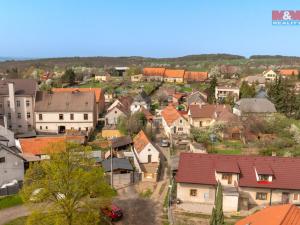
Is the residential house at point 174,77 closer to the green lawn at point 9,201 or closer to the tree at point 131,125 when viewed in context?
the tree at point 131,125

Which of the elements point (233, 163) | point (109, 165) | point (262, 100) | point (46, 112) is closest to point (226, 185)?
point (233, 163)

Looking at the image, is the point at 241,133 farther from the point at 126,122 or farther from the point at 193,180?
the point at 193,180

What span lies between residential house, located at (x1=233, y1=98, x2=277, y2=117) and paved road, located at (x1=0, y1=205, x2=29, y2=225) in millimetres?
44965

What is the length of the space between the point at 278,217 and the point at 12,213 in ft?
77.4

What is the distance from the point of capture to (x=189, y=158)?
110 ft

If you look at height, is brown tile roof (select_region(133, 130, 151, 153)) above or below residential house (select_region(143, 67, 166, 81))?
below

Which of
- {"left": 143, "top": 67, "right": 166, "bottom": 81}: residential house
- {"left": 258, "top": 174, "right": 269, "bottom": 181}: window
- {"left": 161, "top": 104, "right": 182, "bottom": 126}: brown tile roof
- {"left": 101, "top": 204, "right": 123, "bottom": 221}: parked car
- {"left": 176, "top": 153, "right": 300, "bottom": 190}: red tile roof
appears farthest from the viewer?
{"left": 143, "top": 67, "right": 166, "bottom": 81}: residential house

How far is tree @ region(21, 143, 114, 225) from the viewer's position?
76.5 ft

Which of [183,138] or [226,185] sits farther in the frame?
[183,138]

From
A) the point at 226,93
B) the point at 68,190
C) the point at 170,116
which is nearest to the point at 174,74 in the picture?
the point at 226,93

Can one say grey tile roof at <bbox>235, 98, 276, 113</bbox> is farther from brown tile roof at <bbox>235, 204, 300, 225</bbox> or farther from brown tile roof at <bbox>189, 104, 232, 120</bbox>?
brown tile roof at <bbox>235, 204, 300, 225</bbox>

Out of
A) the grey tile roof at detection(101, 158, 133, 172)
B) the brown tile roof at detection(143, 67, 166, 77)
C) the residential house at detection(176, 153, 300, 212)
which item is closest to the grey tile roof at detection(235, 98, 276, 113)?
the residential house at detection(176, 153, 300, 212)

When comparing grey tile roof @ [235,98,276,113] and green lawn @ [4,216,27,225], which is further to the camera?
grey tile roof @ [235,98,276,113]

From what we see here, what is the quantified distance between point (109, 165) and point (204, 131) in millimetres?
21480
